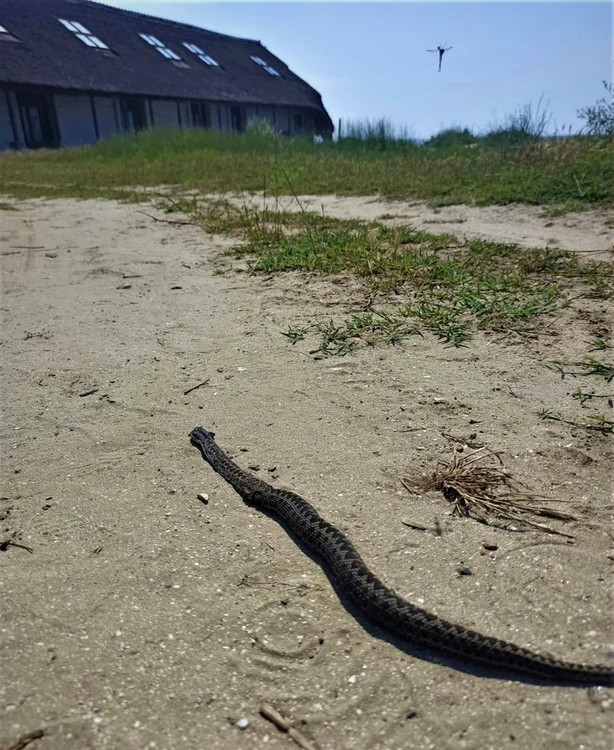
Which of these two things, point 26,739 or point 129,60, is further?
point 129,60

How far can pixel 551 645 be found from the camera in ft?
8.50

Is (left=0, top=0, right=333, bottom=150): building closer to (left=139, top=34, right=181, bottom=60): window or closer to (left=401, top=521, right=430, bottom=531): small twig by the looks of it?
(left=139, top=34, right=181, bottom=60): window

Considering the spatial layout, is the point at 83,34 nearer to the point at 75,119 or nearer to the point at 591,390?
the point at 75,119

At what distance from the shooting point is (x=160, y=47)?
46.1 meters

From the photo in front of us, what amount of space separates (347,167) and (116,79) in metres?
26.5

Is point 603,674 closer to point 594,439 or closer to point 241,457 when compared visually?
point 594,439

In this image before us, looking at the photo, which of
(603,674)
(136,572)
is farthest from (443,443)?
(136,572)

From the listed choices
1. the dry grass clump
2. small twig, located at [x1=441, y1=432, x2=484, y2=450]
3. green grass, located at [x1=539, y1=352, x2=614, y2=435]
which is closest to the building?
green grass, located at [x1=539, y1=352, x2=614, y2=435]

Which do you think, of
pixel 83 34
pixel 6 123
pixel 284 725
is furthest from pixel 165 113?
pixel 284 725

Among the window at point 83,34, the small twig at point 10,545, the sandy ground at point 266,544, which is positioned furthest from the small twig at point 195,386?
the window at point 83,34

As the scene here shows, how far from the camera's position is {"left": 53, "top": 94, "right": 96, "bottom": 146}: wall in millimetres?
36500

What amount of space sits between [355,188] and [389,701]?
13.1 metres

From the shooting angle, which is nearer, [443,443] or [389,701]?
[389,701]

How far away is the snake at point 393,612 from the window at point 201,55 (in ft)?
172
